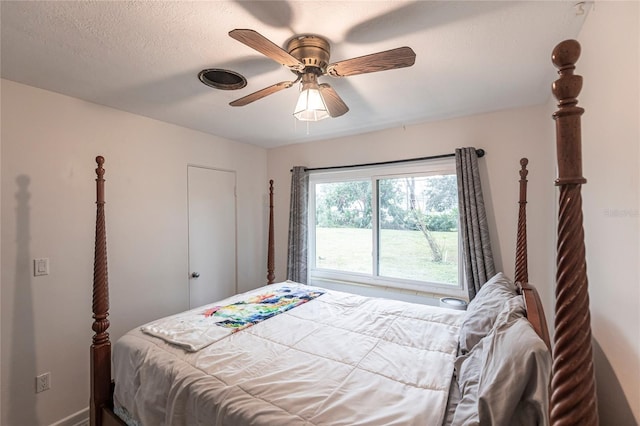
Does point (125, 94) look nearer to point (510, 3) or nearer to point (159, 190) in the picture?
point (159, 190)

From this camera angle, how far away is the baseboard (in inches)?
83.3

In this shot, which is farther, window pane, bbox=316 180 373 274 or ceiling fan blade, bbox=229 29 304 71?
window pane, bbox=316 180 373 274

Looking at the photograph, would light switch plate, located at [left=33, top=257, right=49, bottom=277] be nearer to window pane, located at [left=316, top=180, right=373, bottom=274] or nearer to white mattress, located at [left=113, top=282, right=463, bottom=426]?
white mattress, located at [left=113, top=282, right=463, bottom=426]

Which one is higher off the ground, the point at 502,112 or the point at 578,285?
the point at 502,112

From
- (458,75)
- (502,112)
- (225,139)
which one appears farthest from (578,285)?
(225,139)

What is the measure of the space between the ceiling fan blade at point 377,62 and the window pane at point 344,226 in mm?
1991

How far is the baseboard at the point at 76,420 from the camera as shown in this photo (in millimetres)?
2116

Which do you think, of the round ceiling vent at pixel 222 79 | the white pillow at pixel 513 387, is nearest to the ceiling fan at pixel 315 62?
the round ceiling vent at pixel 222 79

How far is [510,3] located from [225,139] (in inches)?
117

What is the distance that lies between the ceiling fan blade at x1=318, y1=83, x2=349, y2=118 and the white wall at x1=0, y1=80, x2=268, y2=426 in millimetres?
1891

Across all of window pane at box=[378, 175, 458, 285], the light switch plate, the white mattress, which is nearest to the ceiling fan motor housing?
the white mattress

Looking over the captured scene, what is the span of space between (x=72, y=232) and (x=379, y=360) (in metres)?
2.42

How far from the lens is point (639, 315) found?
0.89m

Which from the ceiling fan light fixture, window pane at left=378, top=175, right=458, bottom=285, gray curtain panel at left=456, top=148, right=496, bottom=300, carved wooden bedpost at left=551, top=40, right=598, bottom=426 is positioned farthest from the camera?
window pane at left=378, top=175, right=458, bottom=285
